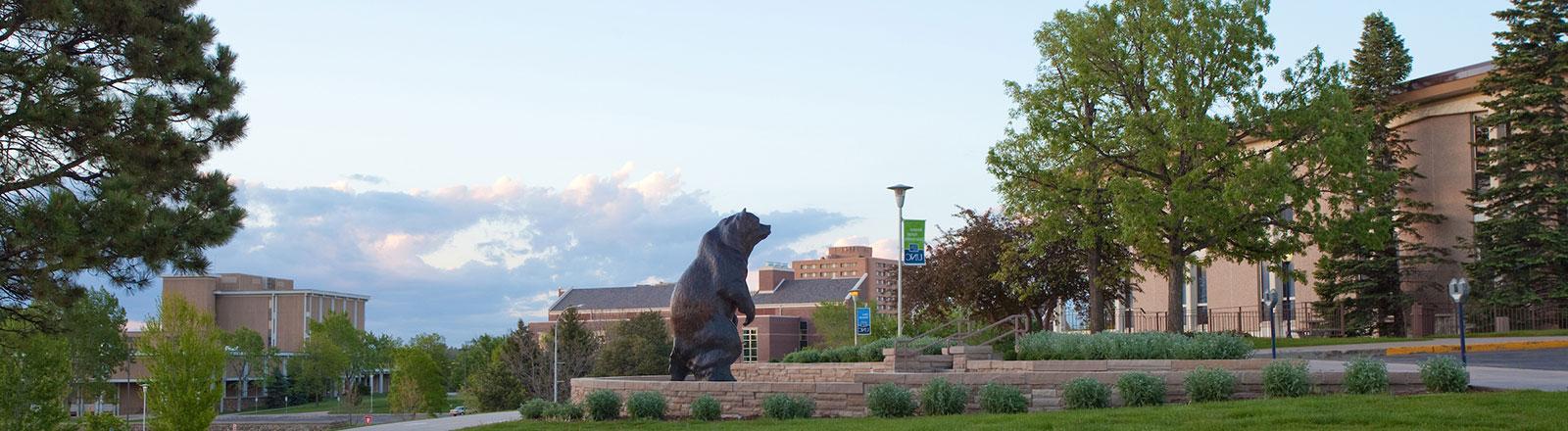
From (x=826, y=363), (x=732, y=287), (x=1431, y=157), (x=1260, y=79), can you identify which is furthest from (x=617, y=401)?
(x=1431, y=157)

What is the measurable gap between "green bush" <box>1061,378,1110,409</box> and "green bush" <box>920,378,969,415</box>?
54.2 inches

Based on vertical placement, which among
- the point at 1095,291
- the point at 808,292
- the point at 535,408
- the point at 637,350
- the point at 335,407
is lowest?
the point at 335,407

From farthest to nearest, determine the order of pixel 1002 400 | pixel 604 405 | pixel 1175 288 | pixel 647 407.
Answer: pixel 1175 288 → pixel 604 405 → pixel 647 407 → pixel 1002 400

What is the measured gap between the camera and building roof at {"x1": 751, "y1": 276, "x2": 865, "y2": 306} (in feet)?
409

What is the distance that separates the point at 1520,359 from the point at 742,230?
14137 millimetres

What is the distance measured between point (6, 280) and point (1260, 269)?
3683cm

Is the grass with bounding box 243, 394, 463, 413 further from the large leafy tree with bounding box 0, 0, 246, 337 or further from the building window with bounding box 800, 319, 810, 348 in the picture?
the large leafy tree with bounding box 0, 0, 246, 337

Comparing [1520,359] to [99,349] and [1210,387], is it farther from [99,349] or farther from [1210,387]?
[99,349]

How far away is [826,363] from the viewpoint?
26656 mm

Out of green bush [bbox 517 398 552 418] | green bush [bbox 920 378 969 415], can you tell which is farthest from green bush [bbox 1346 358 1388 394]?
green bush [bbox 517 398 552 418]

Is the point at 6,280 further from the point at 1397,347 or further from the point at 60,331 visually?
the point at 1397,347

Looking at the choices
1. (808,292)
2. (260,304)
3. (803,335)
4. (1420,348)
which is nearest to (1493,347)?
(1420,348)

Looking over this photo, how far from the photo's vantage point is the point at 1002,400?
654 inches

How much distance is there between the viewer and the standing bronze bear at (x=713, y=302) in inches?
811
